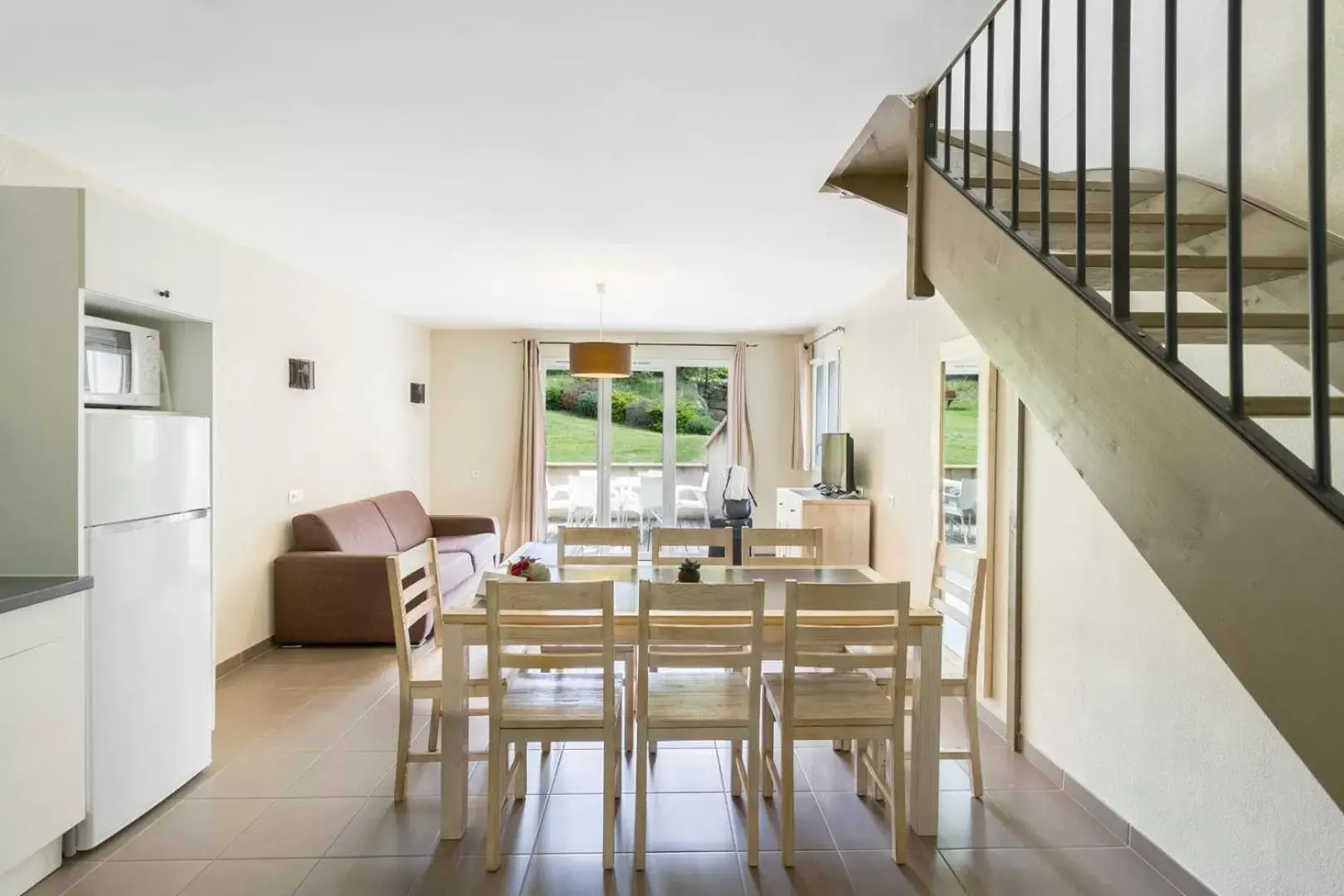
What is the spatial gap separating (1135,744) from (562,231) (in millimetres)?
3506

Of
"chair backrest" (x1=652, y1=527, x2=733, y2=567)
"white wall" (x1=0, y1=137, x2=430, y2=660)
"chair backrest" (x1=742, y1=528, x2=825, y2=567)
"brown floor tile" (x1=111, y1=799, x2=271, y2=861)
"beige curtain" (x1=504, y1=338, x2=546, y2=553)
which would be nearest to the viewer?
"brown floor tile" (x1=111, y1=799, x2=271, y2=861)

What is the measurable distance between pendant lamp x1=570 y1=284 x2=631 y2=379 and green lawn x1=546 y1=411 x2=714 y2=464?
3.01 m

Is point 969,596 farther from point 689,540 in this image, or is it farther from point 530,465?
point 530,465

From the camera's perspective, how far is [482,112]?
8.34ft

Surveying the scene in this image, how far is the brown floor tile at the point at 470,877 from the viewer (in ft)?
7.29

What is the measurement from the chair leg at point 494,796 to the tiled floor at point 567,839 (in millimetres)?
52

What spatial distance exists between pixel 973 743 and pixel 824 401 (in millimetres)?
5060

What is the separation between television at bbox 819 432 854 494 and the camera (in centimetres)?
602

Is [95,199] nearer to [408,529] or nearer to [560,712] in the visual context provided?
[560,712]

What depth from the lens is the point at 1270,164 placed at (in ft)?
6.20

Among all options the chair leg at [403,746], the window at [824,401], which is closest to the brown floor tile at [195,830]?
the chair leg at [403,746]

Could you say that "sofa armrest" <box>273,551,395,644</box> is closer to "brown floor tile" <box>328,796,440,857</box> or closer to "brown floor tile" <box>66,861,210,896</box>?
"brown floor tile" <box>328,796,440,857</box>

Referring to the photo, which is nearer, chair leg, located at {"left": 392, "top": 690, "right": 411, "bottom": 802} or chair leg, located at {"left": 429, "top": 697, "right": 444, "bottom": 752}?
chair leg, located at {"left": 392, "top": 690, "right": 411, "bottom": 802}

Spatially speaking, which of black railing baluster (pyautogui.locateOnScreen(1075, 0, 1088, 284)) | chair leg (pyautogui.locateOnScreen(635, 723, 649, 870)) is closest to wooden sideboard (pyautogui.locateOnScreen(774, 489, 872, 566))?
chair leg (pyautogui.locateOnScreen(635, 723, 649, 870))
